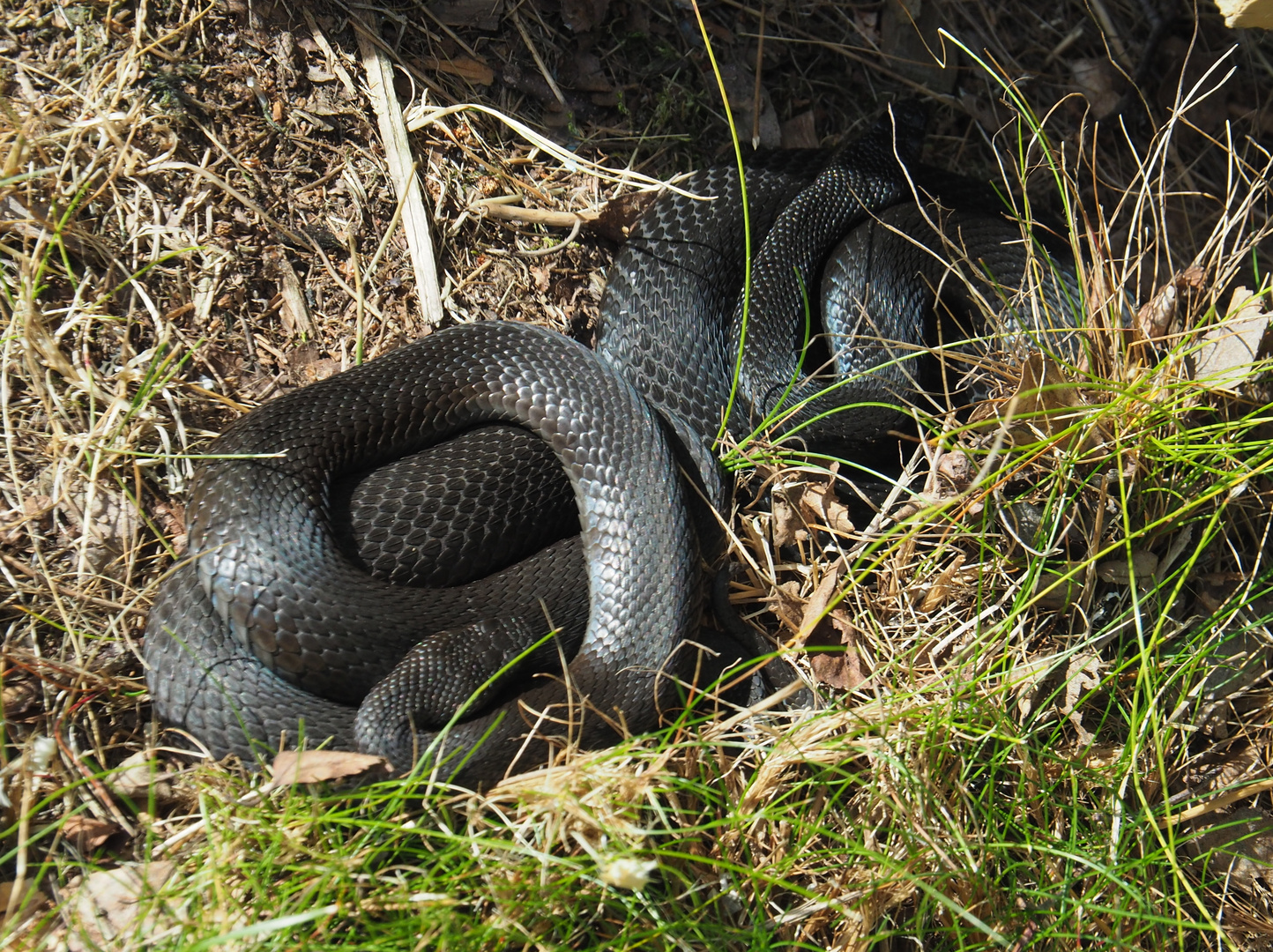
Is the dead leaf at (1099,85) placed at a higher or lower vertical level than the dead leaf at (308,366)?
higher

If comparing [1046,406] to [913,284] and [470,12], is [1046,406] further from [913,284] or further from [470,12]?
[470,12]

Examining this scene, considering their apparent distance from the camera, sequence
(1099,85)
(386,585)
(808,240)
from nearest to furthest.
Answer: (386,585), (808,240), (1099,85)

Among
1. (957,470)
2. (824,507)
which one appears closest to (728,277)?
(824,507)

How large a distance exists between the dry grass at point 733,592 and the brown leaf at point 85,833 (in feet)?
0.04

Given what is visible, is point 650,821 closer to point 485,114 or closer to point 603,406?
point 603,406

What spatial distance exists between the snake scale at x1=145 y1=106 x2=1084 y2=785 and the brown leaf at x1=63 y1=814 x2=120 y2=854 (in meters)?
0.32

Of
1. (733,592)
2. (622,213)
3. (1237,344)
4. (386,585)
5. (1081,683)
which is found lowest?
(1081,683)

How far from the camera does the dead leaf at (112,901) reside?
6.62ft

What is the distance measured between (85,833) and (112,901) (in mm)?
291

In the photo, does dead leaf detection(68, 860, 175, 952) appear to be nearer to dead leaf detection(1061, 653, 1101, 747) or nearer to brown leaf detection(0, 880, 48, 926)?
brown leaf detection(0, 880, 48, 926)

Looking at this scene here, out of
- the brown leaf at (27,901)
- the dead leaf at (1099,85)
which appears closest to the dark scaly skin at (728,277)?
the dead leaf at (1099,85)

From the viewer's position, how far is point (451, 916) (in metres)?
1.91

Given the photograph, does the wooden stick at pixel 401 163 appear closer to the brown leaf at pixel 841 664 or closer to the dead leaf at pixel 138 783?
the dead leaf at pixel 138 783

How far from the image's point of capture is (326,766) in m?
2.27
